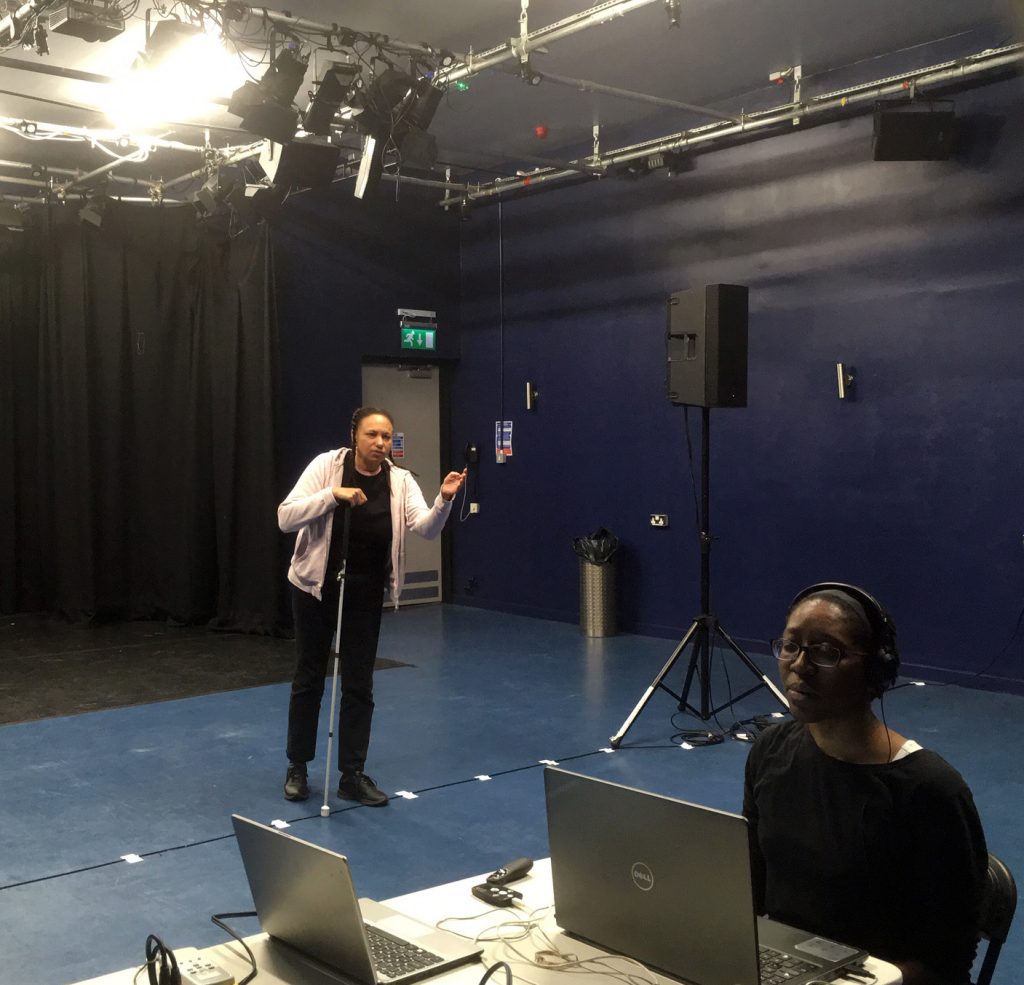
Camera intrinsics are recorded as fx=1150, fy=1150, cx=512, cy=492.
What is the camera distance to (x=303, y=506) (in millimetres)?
4531

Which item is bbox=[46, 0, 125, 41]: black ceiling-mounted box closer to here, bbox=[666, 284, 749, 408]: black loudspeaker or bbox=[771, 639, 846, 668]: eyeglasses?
bbox=[666, 284, 749, 408]: black loudspeaker

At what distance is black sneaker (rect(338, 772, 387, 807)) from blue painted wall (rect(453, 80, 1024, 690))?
3.92m

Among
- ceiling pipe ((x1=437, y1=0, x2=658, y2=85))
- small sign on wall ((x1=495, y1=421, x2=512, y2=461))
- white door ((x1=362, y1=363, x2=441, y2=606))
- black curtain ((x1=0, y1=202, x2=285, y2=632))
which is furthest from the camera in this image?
white door ((x1=362, y1=363, x2=441, y2=606))

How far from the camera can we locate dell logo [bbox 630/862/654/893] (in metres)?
1.64

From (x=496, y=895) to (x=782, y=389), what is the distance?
6311mm

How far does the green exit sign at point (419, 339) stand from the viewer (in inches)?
396

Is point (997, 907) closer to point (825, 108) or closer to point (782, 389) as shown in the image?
point (825, 108)

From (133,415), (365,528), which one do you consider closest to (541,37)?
(365,528)

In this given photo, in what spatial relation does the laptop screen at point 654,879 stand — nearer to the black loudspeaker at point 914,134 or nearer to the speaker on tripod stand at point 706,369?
the speaker on tripod stand at point 706,369

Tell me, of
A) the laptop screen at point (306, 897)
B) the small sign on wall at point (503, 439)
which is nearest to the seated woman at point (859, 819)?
the laptop screen at point (306, 897)

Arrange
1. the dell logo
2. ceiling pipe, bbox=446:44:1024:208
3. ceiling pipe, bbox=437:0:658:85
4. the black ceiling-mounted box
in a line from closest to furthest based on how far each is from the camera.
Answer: the dell logo → the black ceiling-mounted box → ceiling pipe, bbox=437:0:658:85 → ceiling pipe, bbox=446:44:1024:208

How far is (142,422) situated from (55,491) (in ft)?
2.88

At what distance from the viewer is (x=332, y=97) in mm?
5852

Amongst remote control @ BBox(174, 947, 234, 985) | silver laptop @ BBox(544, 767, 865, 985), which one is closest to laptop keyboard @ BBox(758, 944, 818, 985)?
silver laptop @ BBox(544, 767, 865, 985)
